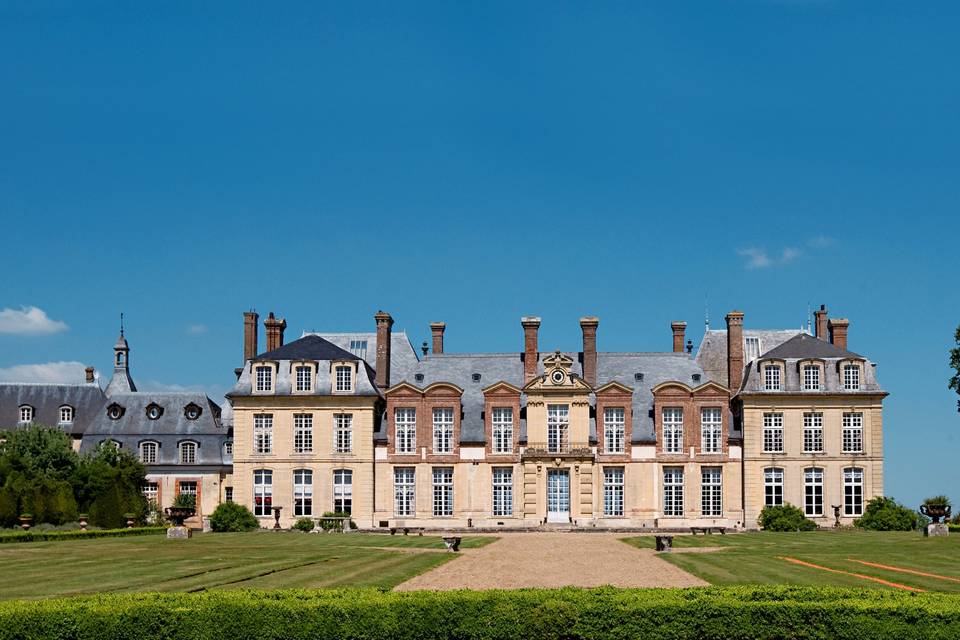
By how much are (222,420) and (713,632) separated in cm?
4985

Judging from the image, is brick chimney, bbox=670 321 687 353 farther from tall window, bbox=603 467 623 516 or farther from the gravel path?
the gravel path

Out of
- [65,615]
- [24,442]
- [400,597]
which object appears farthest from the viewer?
[24,442]

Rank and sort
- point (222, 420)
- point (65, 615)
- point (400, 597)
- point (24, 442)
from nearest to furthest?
1. point (65, 615)
2. point (400, 597)
3. point (24, 442)
4. point (222, 420)

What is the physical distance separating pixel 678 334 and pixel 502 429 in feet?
35.8

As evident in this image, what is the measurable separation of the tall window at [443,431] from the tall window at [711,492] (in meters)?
11.9

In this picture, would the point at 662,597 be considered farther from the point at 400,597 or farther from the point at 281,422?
the point at 281,422

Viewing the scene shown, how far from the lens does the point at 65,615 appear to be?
55.5 feet

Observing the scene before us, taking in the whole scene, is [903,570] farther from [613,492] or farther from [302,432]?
[302,432]

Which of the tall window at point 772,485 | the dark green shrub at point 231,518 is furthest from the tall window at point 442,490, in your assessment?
the tall window at point 772,485

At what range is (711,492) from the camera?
2211 inches

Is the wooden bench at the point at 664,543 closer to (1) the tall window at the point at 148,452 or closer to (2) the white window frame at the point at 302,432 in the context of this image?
(2) the white window frame at the point at 302,432

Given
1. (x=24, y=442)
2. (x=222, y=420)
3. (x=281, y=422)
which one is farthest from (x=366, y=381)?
(x=24, y=442)

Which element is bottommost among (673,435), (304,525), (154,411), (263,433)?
(304,525)

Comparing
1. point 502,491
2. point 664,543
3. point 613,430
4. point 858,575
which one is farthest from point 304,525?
point 858,575
